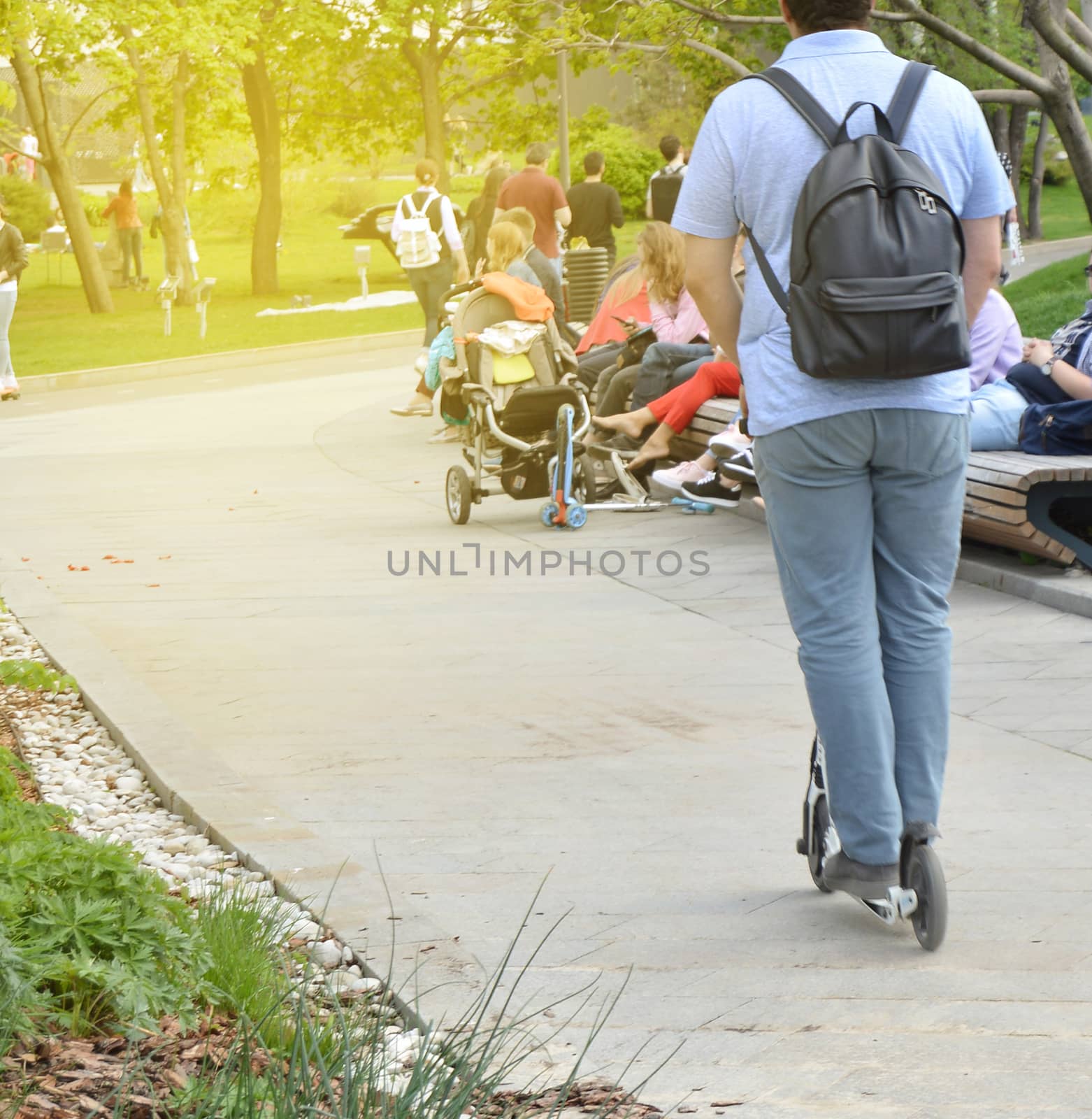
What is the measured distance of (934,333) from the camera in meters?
3.57

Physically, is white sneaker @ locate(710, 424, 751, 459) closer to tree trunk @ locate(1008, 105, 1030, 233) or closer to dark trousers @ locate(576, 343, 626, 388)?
dark trousers @ locate(576, 343, 626, 388)

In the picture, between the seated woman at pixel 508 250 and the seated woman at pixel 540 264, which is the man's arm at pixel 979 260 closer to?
the seated woman at pixel 540 264

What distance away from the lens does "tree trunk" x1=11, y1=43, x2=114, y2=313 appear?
2997 cm

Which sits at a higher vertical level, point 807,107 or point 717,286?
point 807,107

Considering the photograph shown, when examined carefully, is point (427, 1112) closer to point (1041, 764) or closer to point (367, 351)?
point (1041, 764)

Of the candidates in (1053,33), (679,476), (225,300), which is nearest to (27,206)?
(225,300)

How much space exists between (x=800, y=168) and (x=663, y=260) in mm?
7482

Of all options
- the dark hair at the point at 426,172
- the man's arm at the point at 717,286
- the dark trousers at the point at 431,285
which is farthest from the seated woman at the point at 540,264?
the man's arm at the point at 717,286

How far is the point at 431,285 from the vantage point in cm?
1820

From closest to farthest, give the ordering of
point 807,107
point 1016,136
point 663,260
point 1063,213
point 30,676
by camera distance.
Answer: point 807,107 < point 30,676 < point 663,260 < point 1016,136 < point 1063,213

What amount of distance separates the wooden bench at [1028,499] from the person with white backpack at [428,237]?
32.2 feet

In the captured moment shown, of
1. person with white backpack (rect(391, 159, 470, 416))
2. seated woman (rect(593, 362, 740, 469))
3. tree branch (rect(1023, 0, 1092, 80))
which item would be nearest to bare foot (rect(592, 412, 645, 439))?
seated woman (rect(593, 362, 740, 469))

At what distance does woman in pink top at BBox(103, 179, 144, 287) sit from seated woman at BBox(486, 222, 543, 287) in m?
25.0

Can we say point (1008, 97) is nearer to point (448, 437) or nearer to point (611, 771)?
point (448, 437)
